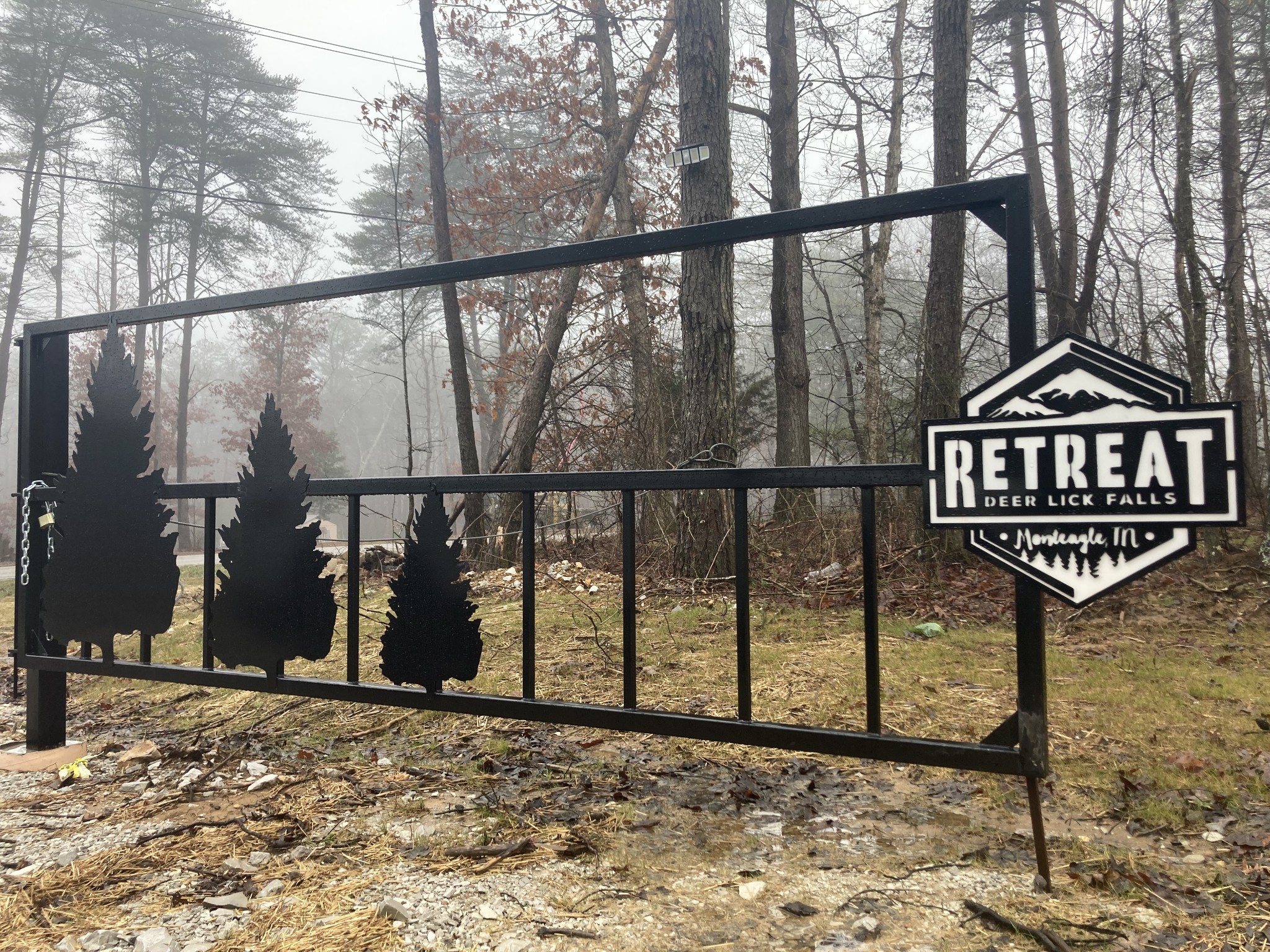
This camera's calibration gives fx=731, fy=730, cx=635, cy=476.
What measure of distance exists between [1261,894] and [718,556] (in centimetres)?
334

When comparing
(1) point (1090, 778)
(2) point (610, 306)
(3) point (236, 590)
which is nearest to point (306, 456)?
(2) point (610, 306)

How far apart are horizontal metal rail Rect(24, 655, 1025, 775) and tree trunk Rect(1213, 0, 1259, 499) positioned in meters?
4.51

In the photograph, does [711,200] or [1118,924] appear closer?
[1118,924]

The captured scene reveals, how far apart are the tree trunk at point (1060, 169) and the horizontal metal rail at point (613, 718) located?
23.3ft

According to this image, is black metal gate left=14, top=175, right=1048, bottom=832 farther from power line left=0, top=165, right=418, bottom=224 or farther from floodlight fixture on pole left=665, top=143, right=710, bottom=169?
power line left=0, top=165, right=418, bottom=224

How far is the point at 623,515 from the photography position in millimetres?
1759

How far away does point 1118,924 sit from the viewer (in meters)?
1.18

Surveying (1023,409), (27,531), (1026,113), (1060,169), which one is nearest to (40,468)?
(27,531)

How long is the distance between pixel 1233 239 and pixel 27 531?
7.47m

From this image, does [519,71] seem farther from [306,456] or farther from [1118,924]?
[1118,924]

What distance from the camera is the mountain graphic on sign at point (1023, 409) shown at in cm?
134

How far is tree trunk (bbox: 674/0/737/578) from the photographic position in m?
4.53

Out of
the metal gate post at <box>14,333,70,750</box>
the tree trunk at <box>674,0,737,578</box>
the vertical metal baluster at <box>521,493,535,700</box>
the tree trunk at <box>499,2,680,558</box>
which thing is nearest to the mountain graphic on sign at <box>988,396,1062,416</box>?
the vertical metal baluster at <box>521,493,535,700</box>

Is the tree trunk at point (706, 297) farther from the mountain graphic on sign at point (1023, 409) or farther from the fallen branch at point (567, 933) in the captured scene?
the fallen branch at point (567, 933)
